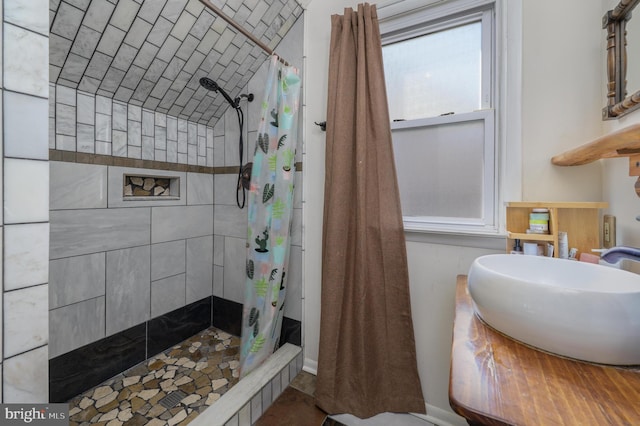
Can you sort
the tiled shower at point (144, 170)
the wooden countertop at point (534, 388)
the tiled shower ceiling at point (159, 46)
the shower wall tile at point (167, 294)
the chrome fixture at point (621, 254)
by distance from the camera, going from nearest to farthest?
the wooden countertop at point (534, 388)
the chrome fixture at point (621, 254)
the tiled shower ceiling at point (159, 46)
the tiled shower at point (144, 170)
the shower wall tile at point (167, 294)

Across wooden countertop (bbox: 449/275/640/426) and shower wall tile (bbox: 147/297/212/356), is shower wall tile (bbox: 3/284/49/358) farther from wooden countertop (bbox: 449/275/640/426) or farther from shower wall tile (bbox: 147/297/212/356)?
shower wall tile (bbox: 147/297/212/356)

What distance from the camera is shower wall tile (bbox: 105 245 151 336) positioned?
1.60 m

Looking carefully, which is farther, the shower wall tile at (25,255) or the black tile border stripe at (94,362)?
the black tile border stripe at (94,362)

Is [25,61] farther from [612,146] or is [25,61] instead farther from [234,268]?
[234,268]

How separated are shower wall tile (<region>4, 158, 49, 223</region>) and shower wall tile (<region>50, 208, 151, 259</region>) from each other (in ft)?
3.55

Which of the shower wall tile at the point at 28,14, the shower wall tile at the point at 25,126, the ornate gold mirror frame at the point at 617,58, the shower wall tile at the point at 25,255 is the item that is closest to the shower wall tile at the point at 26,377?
the shower wall tile at the point at 25,255

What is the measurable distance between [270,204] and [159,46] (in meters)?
1.07

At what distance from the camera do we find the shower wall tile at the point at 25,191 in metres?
0.55

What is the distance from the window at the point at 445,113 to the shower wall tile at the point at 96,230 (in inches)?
66.5

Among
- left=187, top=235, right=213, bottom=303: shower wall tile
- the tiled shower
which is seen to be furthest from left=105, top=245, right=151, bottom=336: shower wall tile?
left=187, top=235, right=213, bottom=303: shower wall tile

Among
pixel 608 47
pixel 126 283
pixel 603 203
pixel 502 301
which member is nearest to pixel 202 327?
pixel 126 283

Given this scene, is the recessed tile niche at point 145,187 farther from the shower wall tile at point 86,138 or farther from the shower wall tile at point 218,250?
the shower wall tile at point 218,250

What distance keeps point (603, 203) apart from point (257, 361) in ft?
5.69

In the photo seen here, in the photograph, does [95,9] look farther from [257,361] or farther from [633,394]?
[633,394]
